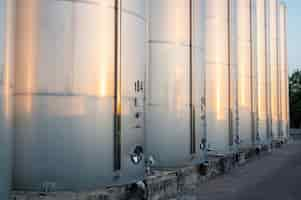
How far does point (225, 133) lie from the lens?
16.9 meters

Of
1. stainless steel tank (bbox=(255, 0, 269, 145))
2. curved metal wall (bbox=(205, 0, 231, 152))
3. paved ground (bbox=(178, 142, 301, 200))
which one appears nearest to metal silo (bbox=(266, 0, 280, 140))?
stainless steel tank (bbox=(255, 0, 269, 145))

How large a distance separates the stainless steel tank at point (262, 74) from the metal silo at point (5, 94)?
18.6m

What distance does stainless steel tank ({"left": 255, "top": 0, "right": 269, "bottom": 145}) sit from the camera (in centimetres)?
2469

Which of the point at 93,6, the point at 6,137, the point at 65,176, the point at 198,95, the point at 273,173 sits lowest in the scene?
the point at 273,173

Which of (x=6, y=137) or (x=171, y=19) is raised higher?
(x=171, y=19)

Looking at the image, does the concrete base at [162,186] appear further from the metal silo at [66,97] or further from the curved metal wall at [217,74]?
the curved metal wall at [217,74]

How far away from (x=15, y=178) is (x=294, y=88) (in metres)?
64.2

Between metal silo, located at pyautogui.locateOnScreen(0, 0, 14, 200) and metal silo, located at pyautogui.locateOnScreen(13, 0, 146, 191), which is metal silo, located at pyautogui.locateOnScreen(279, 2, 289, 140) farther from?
metal silo, located at pyautogui.locateOnScreen(0, 0, 14, 200)

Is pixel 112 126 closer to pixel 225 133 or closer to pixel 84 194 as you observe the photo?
pixel 84 194

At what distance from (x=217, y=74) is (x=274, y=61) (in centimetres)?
1656

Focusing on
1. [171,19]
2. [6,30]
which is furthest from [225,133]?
[6,30]

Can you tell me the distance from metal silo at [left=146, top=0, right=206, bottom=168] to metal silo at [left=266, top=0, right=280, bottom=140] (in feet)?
59.6

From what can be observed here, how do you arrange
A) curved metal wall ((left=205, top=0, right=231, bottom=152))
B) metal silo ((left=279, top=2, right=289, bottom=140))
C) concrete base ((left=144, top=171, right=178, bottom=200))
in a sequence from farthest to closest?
metal silo ((left=279, top=2, right=289, bottom=140)) → curved metal wall ((left=205, top=0, right=231, bottom=152)) → concrete base ((left=144, top=171, right=178, bottom=200))

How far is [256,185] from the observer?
13.2m
